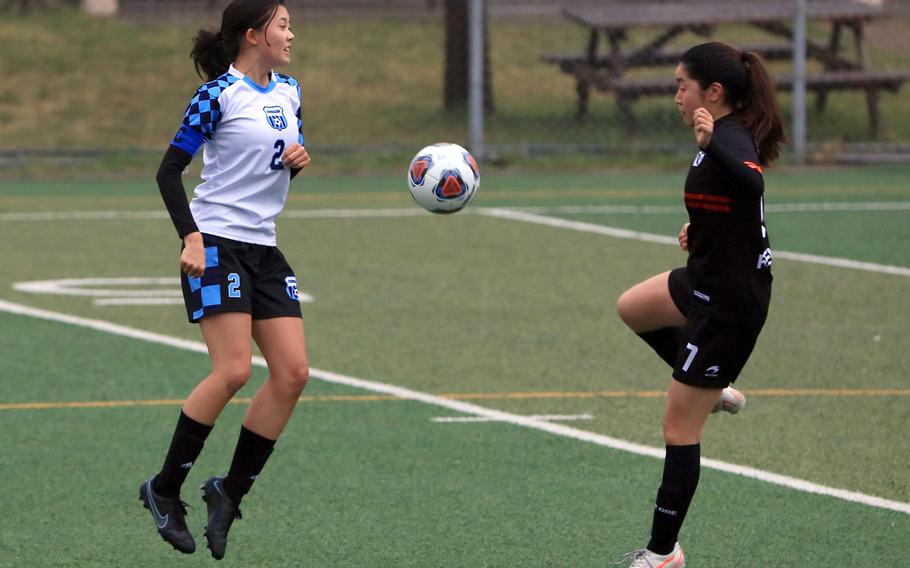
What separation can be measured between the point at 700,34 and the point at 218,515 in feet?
51.5

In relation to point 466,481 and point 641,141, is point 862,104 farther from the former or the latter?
point 466,481

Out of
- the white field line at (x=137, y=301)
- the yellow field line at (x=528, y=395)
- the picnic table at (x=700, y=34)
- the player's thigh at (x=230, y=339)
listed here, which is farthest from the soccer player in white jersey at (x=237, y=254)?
the picnic table at (x=700, y=34)

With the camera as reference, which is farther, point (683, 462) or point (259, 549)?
point (259, 549)

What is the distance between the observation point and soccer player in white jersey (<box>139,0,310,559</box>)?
5742mm

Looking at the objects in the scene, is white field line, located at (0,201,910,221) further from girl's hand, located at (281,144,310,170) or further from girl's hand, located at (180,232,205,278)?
girl's hand, located at (180,232,205,278)

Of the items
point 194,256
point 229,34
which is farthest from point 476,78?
point 194,256

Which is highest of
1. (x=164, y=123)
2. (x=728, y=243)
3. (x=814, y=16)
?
(x=728, y=243)

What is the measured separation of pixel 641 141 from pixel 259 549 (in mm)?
14740

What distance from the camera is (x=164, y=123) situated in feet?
68.7

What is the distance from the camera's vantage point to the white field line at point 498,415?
21.7ft

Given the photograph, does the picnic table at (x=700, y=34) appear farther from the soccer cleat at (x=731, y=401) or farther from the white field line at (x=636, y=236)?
the soccer cleat at (x=731, y=401)

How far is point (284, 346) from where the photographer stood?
19.3 feet

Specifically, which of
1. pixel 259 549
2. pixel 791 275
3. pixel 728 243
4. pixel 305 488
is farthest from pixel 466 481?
pixel 791 275

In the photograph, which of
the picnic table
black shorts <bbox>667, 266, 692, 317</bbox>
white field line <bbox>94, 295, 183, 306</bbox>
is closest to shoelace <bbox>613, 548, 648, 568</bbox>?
black shorts <bbox>667, 266, 692, 317</bbox>
